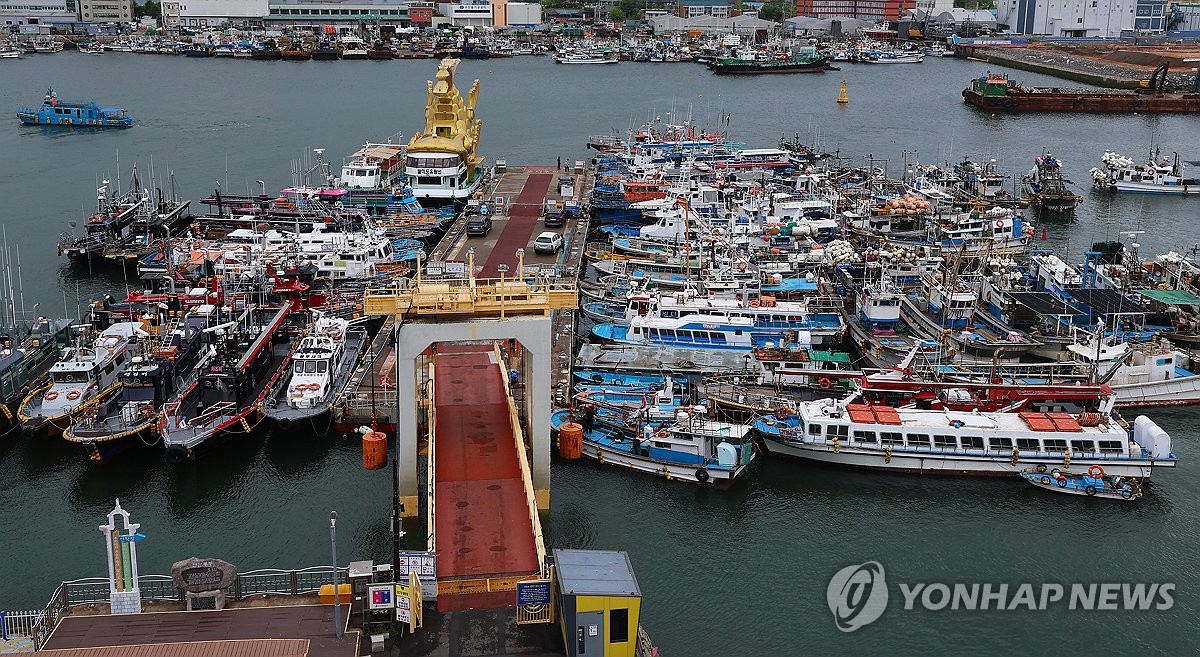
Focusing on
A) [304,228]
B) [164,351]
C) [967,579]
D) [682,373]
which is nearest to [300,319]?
[164,351]

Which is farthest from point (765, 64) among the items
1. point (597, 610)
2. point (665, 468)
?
point (597, 610)

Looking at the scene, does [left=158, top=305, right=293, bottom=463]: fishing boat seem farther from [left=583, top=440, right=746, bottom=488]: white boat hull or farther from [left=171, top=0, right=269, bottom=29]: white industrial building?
[left=171, top=0, right=269, bottom=29]: white industrial building

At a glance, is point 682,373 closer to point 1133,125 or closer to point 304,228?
point 304,228

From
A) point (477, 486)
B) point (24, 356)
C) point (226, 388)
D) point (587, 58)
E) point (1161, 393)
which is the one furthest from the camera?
point (587, 58)

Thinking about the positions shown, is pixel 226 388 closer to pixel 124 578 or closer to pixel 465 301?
pixel 465 301

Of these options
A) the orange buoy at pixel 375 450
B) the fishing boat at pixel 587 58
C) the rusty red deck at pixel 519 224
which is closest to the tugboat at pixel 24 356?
the orange buoy at pixel 375 450

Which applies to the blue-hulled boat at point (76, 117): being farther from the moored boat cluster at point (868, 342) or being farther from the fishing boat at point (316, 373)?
the fishing boat at point (316, 373)
